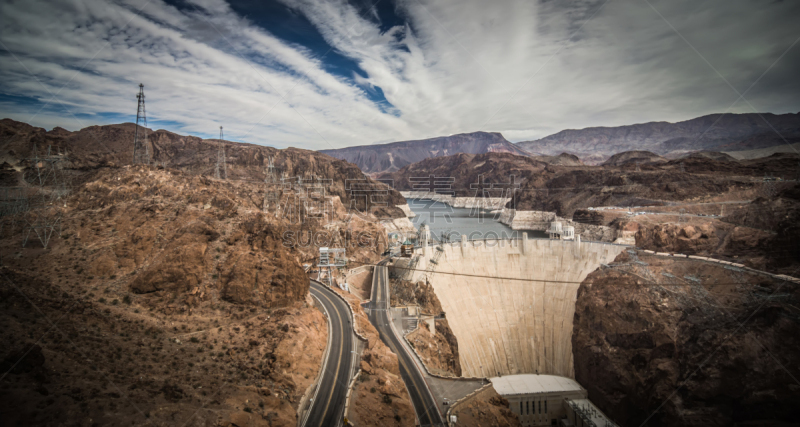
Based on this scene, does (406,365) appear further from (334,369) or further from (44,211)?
(44,211)

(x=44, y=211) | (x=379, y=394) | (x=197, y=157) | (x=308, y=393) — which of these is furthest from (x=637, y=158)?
(x=44, y=211)

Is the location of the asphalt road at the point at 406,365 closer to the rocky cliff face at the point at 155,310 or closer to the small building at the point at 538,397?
the rocky cliff face at the point at 155,310

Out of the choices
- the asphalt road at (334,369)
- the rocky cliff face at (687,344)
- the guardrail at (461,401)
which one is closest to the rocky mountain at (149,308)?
the asphalt road at (334,369)

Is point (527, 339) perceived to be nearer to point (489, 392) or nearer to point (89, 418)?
point (489, 392)

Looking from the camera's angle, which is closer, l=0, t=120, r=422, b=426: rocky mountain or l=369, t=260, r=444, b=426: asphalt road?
l=0, t=120, r=422, b=426: rocky mountain

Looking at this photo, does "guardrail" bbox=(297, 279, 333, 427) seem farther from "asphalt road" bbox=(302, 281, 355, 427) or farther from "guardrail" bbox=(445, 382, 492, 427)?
"guardrail" bbox=(445, 382, 492, 427)

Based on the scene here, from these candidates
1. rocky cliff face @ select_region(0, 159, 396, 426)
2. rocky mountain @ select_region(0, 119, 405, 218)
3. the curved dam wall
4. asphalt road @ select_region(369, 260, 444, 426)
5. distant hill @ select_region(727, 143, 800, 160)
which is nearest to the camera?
rocky cliff face @ select_region(0, 159, 396, 426)

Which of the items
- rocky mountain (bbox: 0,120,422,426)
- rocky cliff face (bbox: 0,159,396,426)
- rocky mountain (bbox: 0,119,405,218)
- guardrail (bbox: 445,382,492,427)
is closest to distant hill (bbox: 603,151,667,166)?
rocky mountain (bbox: 0,119,405,218)
